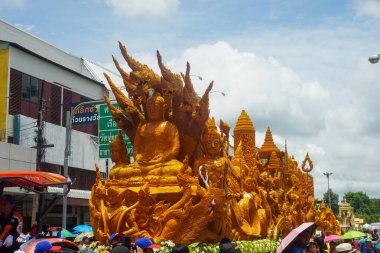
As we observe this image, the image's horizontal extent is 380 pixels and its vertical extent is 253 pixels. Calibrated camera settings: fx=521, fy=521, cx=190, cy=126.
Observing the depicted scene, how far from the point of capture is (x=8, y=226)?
814cm

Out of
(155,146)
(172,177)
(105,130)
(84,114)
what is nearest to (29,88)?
(84,114)

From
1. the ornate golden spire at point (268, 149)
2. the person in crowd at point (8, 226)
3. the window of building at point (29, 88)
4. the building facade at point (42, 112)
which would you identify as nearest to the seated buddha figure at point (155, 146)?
the person in crowd at point (8, 226)

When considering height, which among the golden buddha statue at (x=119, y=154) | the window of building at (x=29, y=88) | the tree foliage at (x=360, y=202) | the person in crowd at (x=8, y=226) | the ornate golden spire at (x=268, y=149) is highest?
the window of building at (x=29, y=88)

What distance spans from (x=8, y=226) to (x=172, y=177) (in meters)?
4.04

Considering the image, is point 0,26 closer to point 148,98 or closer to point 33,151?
point 33,151

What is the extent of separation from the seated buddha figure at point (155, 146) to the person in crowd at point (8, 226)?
12.0ft

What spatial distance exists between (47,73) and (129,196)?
714 inches

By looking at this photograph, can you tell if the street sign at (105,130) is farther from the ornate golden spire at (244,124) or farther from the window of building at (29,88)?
the window of building at (29,88)

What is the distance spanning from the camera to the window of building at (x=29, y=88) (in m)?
26.0

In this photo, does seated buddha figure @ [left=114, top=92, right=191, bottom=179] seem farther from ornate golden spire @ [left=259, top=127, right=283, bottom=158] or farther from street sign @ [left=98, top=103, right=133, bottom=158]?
ornate golden spire @ [left=259, top=127, right=283, bottom=158]

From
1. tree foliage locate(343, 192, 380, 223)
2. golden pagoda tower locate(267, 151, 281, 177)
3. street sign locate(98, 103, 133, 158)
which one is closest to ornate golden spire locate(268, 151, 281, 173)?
golden pagoda tower locate(267, 151, 281, 177)

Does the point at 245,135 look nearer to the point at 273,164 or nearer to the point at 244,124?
the point at 244,124

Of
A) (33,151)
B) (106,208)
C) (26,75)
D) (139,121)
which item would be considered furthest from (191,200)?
(26,75)

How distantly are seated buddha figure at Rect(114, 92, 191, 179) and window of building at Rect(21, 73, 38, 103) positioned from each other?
1529 cm
